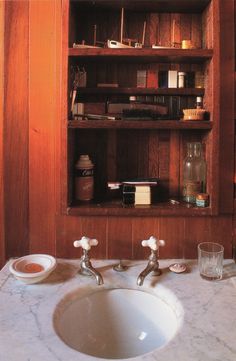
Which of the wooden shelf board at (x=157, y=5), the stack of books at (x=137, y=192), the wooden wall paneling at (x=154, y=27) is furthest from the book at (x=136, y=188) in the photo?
the wooden shelf board at (x=157, y=5)

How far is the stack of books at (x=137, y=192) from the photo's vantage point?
1.24 meters

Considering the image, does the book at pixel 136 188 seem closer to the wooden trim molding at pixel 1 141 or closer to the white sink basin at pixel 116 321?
the white sink basin at pixel 116 321

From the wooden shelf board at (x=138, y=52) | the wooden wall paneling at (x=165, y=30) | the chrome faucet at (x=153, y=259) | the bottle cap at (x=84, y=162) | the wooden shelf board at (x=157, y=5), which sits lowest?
the chrome faucet at (x=153, y=259)

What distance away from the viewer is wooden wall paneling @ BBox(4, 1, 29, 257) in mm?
1223

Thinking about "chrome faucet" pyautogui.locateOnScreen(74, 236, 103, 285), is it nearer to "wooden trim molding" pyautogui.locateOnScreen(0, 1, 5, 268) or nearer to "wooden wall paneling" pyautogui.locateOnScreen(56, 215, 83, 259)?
"wooden wall paneling" pyautogui.locateOnScreen(56, 215, 83, 259)

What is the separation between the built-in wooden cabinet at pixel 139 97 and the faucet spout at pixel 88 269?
6.7 inches

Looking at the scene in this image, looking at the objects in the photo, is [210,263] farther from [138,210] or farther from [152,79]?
[152,79]

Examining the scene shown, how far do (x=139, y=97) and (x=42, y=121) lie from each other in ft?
1.29

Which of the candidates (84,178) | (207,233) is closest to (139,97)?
(84,178)

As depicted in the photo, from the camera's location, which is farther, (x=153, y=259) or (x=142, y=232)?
(x=142, y=232)

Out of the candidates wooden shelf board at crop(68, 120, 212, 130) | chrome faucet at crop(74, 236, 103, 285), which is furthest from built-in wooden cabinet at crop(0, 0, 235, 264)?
chrome faucet at crop(74, 236, 103, 285)

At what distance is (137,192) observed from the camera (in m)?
1.24

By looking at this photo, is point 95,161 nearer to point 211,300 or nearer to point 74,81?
point 74,81

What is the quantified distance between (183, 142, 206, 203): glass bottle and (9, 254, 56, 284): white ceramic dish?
1.89 ft
